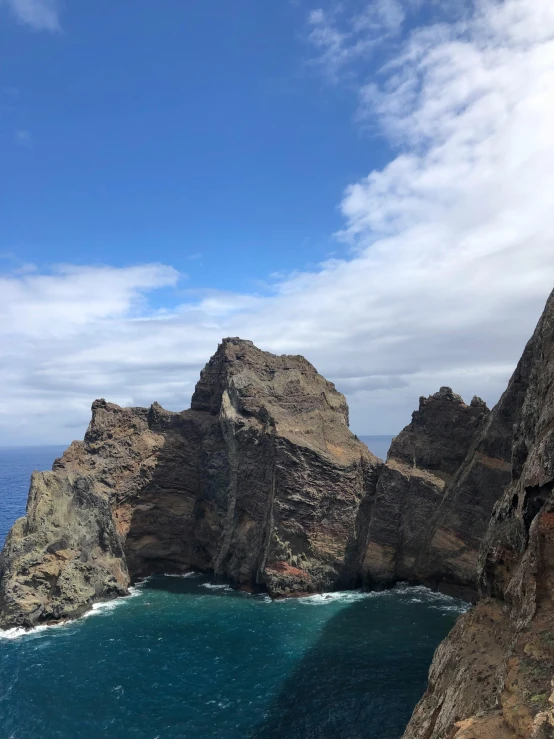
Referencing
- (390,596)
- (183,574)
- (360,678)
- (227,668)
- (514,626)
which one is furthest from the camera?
(183,574)

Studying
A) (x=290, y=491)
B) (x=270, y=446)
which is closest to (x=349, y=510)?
(x=290, y=491)

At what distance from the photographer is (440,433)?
2852 inches

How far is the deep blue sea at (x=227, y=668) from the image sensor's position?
40031 millimetres

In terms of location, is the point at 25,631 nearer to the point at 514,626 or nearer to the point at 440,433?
the point at 440,433

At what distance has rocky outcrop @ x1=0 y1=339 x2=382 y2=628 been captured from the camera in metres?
66.4

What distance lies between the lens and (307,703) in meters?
42.0

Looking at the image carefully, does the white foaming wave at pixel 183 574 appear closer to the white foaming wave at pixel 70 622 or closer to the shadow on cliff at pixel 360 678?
the white foaming wave at pixel 70 622

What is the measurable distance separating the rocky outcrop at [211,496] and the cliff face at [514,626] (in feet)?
150

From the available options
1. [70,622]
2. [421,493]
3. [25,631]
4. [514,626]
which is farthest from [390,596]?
[514,626]

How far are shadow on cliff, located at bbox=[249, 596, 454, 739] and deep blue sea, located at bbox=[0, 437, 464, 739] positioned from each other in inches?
5.0

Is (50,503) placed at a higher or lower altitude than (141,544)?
higher

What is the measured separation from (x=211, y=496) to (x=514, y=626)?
65.2 metres

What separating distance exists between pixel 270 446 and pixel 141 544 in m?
26.8

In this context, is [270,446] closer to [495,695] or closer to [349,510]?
[349,510]
